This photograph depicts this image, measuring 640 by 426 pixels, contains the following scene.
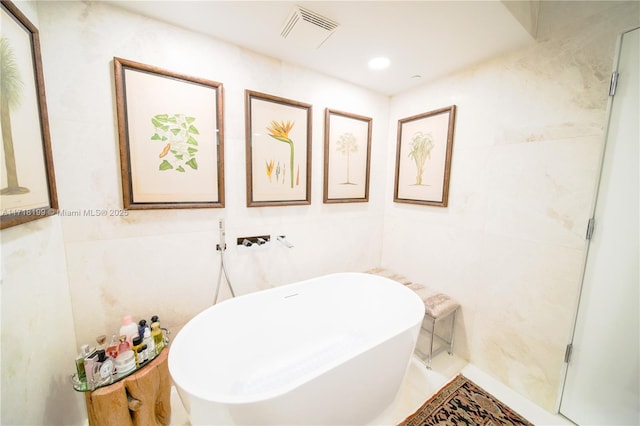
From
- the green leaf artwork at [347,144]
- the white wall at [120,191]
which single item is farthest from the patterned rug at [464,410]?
the green leaf artwork at [347,144]

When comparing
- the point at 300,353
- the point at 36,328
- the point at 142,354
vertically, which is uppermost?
the point at 36,328

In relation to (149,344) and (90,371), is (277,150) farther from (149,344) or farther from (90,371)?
(90,371)

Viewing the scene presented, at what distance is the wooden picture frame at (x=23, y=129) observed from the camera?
0.77 meters

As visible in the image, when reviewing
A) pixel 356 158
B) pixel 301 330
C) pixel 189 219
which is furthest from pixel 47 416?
pixel 356 158

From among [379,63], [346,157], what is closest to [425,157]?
[346,157]

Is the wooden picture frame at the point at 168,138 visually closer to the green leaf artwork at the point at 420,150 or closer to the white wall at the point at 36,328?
the white wall at the point at 36,328

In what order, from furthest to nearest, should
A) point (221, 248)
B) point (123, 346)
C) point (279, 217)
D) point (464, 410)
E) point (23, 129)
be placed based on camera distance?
point (279, 217)
point (221, 248)
point (464, 410)
point (123, 346)
point (23, 129)

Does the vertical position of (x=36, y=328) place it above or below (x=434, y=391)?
above

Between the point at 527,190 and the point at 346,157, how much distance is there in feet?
4.23

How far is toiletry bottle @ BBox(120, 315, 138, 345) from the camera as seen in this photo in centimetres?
121

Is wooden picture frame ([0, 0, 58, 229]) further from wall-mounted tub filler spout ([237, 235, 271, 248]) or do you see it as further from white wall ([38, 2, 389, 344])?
wall-mounted tub filler spout ([237, 235, 271, 248])

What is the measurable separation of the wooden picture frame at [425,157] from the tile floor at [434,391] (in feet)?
4.22

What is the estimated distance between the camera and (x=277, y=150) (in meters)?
1.67

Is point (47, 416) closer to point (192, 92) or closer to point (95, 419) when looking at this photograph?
point (95, 419)
